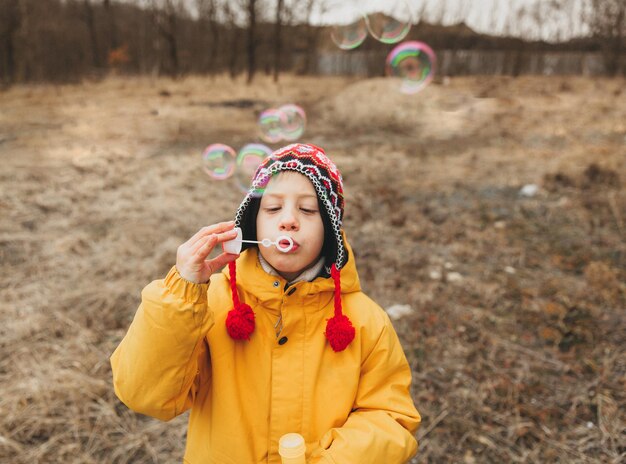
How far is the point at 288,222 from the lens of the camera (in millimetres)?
1406

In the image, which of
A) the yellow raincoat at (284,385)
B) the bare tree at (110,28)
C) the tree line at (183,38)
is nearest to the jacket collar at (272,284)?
the yellow raincoat at (284,385)

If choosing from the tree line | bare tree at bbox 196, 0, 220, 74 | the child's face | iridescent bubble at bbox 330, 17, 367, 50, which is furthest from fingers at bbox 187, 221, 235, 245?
bare tree at bbox 196, 0, 220, 74

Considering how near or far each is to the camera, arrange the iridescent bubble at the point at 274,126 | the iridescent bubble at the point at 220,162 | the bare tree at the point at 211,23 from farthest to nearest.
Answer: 1. the bare tree at the point at 211,23
2. the iridescent bubble at the point at 274,126
3. the iridescent bubble at the point at 220,162

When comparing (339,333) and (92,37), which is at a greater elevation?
(92,37)

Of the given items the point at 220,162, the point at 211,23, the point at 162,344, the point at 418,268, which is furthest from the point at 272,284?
the point at 211,23

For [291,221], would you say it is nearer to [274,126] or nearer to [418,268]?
[274,126]

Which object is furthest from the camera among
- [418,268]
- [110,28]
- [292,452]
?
[110,28]

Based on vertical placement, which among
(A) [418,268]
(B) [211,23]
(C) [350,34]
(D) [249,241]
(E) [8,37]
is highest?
(B) [211,23]

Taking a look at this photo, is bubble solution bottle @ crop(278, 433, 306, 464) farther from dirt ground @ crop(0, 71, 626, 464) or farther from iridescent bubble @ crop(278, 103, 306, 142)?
iridescent bubble @ crop(278, 103, 306, 142)

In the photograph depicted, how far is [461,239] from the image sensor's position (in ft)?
16.2

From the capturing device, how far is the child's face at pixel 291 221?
1.43 m

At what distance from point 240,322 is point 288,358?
0.61 ft

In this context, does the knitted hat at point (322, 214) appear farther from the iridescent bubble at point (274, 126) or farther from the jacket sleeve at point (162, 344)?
the iridescent bubble at point (274, 126)

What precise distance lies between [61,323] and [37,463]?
1.29 metres
